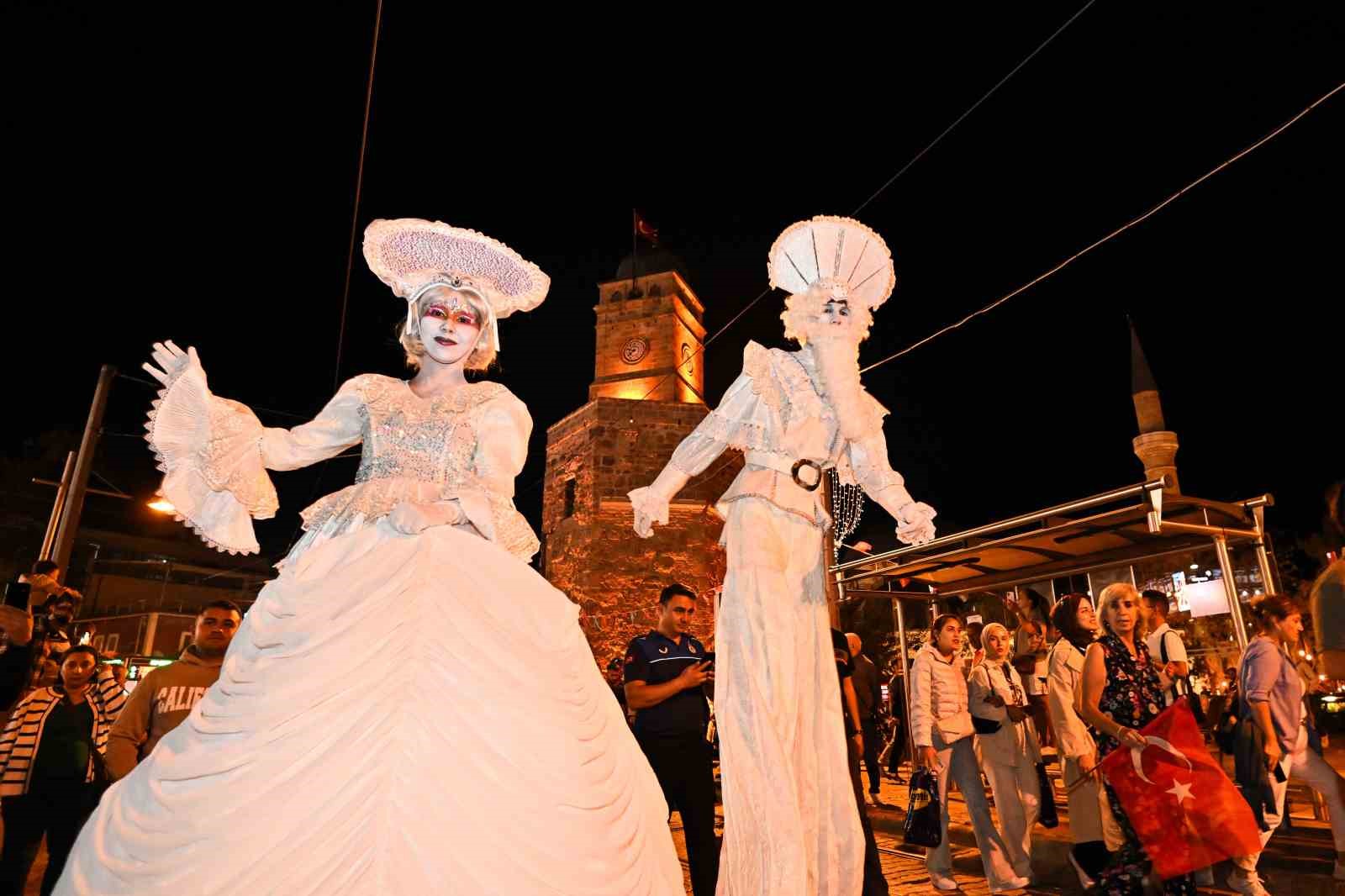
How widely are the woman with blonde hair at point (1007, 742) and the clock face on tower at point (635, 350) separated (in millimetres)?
28125

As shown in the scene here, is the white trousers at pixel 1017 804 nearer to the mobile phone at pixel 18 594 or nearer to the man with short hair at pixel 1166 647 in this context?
the man with short hair at pixel 1166 647

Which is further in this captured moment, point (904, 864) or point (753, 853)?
point (904, 864)

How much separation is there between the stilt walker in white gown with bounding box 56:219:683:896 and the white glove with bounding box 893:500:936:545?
154cm

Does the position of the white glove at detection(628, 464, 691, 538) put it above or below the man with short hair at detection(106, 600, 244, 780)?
above

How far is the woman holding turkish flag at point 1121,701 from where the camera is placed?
12.6ft

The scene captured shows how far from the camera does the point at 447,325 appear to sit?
285cm

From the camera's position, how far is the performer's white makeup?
2832 mm

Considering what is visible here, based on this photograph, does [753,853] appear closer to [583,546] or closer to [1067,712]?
[1067,712]

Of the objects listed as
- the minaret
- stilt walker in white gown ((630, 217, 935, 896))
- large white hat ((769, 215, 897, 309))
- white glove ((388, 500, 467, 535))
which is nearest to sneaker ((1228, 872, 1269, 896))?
stilt walker in white gown ((630, 217, 935, 896))

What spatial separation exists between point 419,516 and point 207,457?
2.48 ft

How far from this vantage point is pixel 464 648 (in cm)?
200

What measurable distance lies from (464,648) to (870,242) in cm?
258

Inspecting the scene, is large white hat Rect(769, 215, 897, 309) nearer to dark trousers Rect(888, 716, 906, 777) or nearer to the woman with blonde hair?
the woman with blonde hair

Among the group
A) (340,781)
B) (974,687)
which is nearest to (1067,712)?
(974,687)
